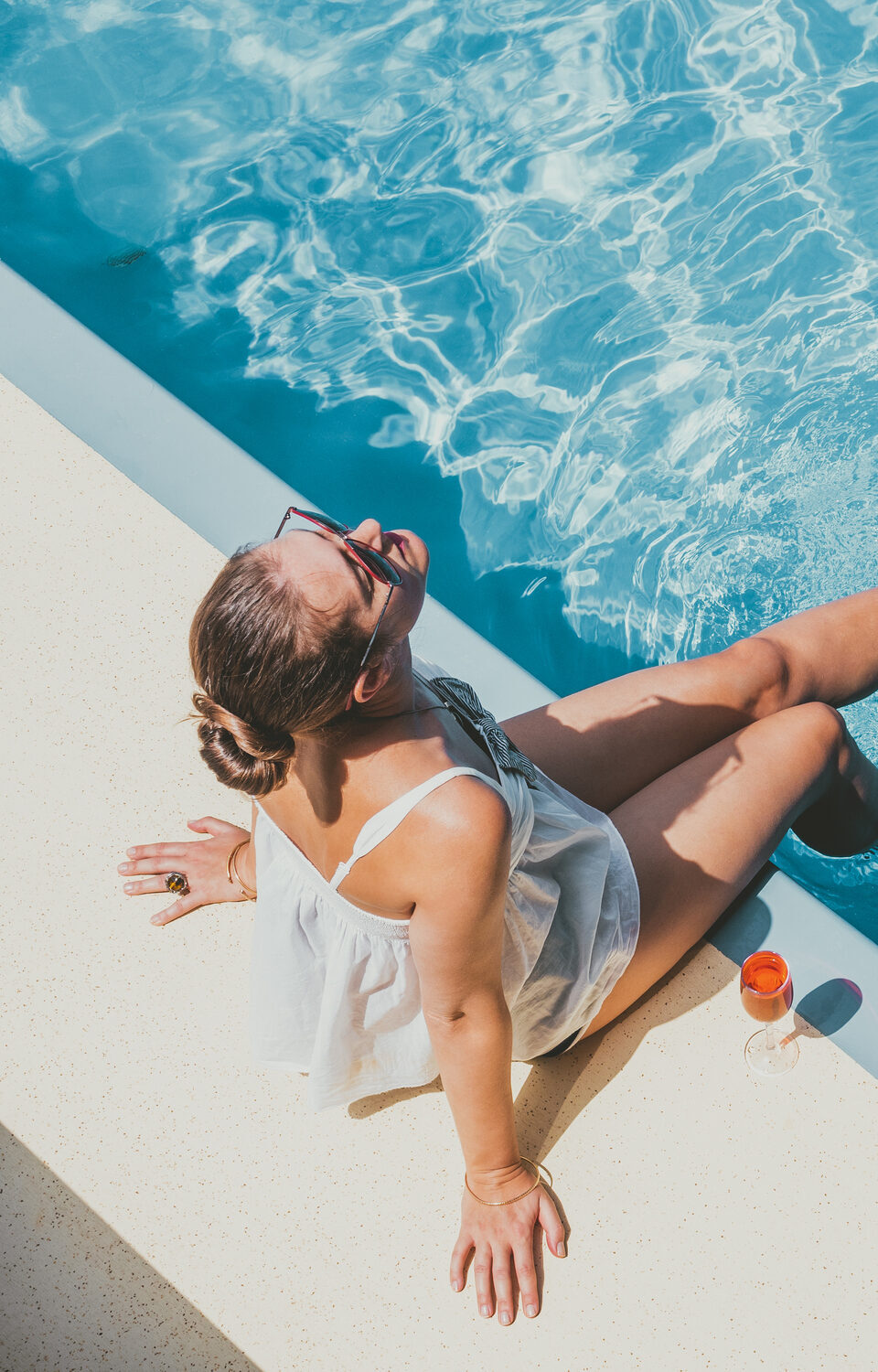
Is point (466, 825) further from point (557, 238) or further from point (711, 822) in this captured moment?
point (557, 238)

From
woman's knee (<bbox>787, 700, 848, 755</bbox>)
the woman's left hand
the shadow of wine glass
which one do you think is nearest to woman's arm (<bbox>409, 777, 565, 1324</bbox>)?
the shadow of wine glass

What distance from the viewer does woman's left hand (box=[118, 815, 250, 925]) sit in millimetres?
2559

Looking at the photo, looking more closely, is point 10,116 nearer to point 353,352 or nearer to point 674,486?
point 353,352

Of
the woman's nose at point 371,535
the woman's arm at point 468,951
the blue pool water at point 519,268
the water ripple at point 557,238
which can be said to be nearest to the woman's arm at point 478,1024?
the woman's arm at point 468,951

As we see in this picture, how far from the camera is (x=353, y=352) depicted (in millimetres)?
4395

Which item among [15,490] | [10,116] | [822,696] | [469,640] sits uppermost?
[10,116]

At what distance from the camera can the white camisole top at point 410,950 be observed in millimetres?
1923

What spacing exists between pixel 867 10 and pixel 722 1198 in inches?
196

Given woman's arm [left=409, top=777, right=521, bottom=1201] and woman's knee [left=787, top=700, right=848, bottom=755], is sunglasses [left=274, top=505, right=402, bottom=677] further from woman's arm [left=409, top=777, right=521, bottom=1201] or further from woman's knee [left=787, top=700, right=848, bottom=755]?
woman's knee [left=787, top=700, right=848, bottom=755]

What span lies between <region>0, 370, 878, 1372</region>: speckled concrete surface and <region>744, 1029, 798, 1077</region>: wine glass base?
0.03 m

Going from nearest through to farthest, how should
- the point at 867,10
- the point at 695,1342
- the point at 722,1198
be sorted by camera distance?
1. the point at 695,1342
2. the point at 722,1198
3. the point at 867,10

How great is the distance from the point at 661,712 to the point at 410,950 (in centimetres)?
90

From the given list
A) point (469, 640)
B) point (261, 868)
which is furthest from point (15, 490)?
point (261, 868)

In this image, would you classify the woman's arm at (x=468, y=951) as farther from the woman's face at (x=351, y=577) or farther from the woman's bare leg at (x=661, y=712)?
the woman's bare leg at (x=661, y=712)
